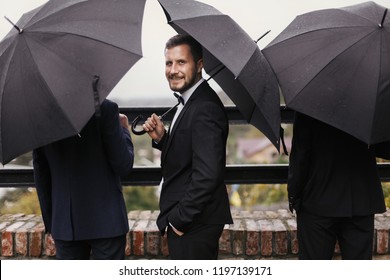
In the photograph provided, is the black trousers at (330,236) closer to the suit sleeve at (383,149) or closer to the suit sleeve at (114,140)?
the suit sleeve at (383,149)

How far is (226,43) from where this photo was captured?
6.78ft

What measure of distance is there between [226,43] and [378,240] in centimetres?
160

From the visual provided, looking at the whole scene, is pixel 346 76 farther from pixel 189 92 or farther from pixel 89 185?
pixel 89 185

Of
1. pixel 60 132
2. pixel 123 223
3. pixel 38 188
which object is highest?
pixel 60 132

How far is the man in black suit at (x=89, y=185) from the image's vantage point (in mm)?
2135

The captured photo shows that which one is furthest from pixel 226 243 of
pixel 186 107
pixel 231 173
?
pixel 186 107

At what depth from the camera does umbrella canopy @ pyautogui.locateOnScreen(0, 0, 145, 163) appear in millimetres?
1882

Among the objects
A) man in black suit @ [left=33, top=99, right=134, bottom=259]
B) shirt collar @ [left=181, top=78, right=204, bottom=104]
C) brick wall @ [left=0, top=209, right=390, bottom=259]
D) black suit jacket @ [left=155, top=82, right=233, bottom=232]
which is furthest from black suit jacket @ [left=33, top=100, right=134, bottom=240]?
brick wall @ [left=0, top=209, right=390, bottom=259]

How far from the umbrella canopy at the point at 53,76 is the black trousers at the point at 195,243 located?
0.69 meters

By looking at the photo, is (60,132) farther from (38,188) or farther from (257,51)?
(257,51)

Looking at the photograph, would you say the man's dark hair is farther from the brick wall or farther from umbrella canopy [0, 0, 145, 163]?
the brick wall

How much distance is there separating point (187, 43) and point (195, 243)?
89 cm

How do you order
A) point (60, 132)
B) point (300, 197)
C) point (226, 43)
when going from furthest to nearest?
point (300, 197), point (226, 43), point (60, 132)

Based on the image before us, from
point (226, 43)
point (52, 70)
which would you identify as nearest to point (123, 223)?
point (52, 70)
